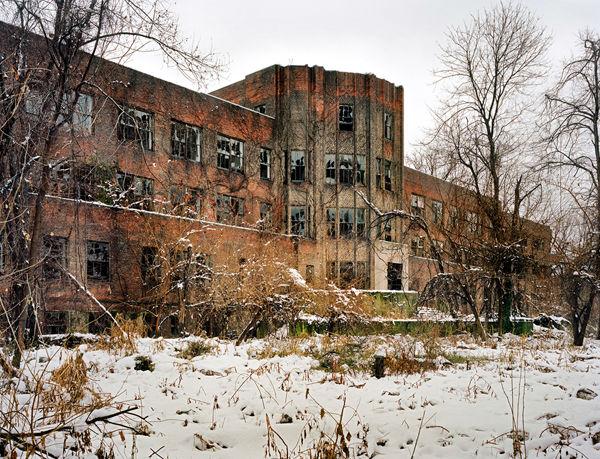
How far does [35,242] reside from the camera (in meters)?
7.55

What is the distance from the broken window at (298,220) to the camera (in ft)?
94.4

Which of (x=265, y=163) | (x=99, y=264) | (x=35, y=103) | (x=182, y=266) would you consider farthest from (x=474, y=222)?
(x=265, y=163)

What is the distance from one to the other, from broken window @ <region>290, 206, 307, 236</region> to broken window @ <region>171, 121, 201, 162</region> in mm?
6896

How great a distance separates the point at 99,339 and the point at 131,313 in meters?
9.43

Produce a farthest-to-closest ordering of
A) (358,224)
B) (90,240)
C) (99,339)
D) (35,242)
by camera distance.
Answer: (358,224)
(90,240)
(99,339)
(35,242)

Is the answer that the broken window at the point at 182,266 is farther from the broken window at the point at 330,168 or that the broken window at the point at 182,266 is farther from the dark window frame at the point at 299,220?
the broken window at the point at 330,168

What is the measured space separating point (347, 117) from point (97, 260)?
17.8 meters

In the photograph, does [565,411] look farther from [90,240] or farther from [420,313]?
[90,240]

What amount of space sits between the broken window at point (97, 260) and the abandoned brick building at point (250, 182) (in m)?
0.04

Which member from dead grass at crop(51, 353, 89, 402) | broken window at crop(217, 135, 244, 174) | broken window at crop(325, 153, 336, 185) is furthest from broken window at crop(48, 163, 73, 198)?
broken window at crop(325, 153, 336, 185)

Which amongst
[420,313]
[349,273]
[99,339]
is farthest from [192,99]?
[99,339]

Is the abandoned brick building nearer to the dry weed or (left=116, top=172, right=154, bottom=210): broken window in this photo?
(left=116, top=172, right=154, bottom=210): broken window

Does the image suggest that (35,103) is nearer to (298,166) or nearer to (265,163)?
(265,163)

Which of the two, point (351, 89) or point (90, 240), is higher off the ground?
point (351, 89)
